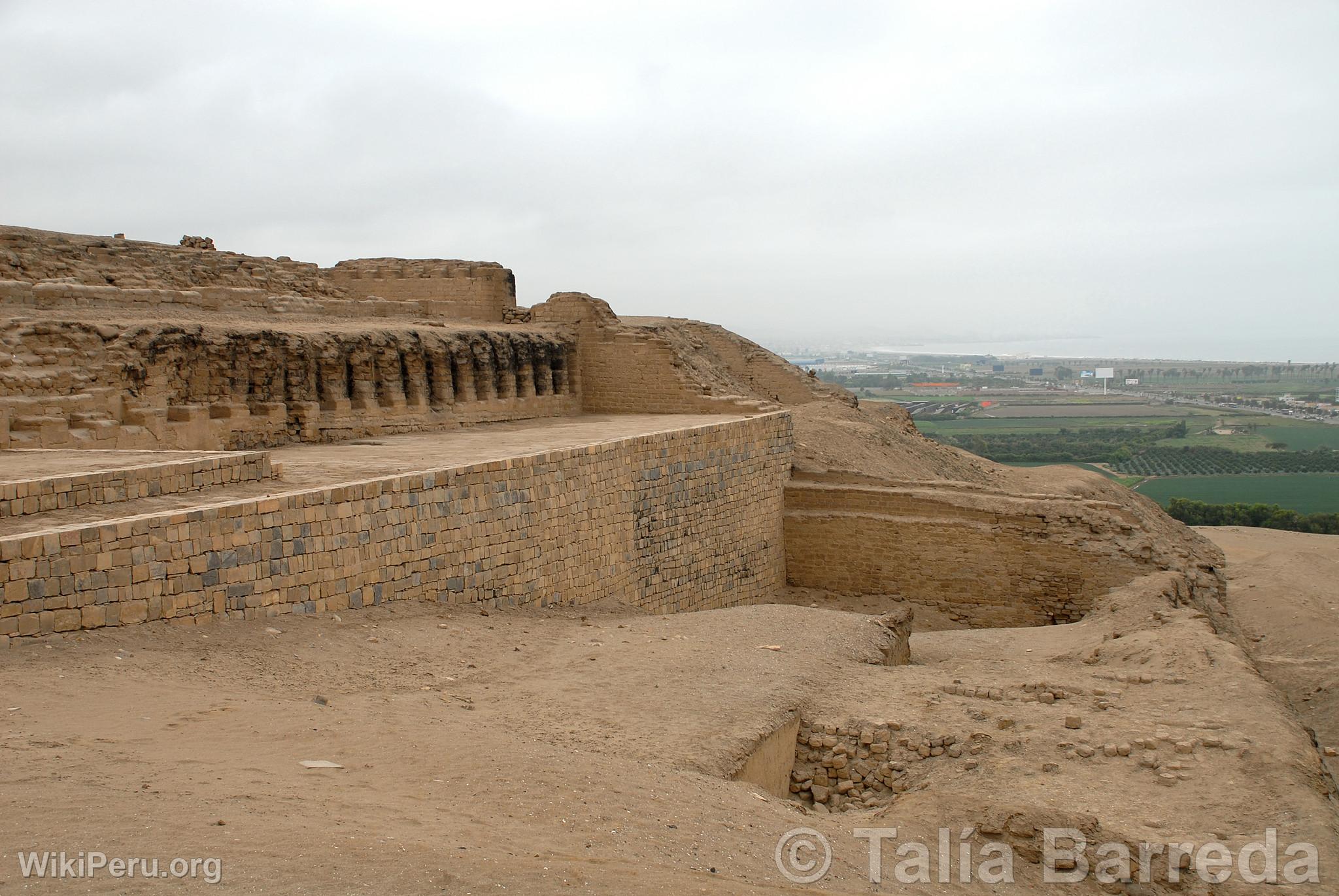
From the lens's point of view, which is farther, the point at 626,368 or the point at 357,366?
the point at 626,368

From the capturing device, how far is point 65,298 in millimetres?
12484

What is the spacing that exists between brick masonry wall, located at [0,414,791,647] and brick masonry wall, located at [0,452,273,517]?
679 millimetres

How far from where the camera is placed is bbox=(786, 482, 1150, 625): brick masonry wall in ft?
46.5

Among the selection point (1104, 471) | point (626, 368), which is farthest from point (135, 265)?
point (1104, 471)

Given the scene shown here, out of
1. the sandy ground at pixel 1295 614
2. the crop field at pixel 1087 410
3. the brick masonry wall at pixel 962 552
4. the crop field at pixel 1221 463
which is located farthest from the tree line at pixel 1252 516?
the crop field at pixel 1087 410

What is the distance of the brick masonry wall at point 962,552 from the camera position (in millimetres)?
14188

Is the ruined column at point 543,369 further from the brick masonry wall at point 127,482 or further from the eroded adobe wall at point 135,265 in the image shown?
the brick masonry wall at point 127,482

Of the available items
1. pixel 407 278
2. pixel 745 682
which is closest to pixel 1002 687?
pixel 745 682

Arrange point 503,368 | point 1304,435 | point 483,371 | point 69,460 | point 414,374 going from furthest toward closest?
1. point 1304,435
2. point 503,368
3. point 483,371
4. point 414,374
5. point 69,460

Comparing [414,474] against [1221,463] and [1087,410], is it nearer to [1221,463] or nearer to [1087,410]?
[1221,463]

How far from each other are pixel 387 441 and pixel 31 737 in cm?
830

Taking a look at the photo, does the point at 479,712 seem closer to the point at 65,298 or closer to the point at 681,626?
the point at 681,626

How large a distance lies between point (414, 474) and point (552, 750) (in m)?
3.53

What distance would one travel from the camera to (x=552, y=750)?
661cm
